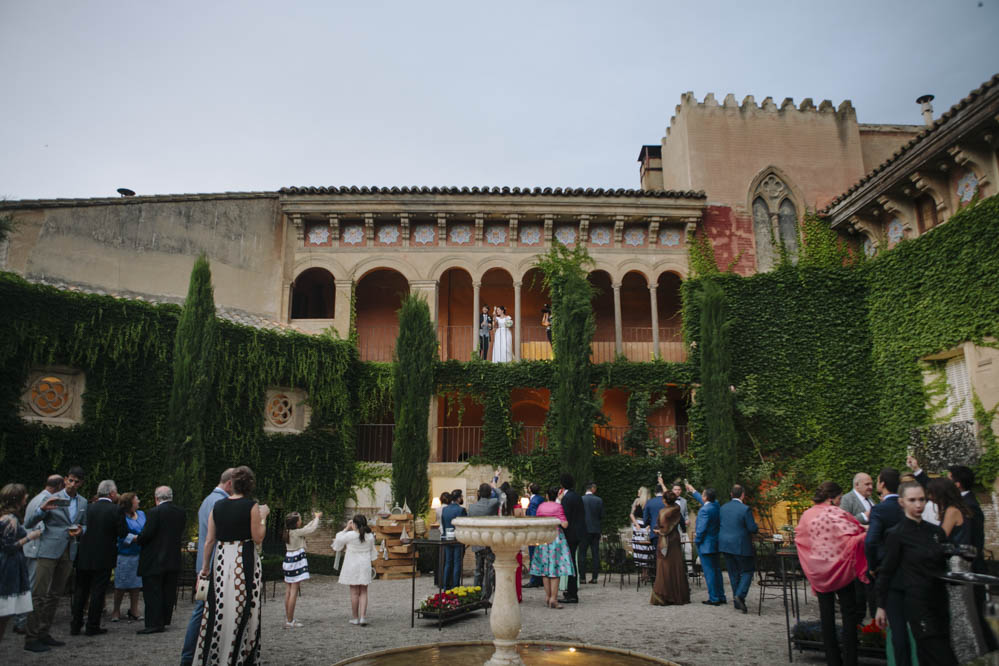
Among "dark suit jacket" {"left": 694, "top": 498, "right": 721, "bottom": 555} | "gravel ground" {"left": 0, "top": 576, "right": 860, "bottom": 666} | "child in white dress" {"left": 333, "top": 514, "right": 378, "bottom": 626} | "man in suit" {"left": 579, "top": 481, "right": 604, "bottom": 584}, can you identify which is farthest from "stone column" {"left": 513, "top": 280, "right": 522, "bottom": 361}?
"child in white dress" {"left": 333, "top": 514, "right": 378, "bottom": 626}

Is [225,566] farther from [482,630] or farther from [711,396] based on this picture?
[711,396]

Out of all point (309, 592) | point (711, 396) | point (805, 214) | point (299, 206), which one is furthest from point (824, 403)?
point (299, 206)

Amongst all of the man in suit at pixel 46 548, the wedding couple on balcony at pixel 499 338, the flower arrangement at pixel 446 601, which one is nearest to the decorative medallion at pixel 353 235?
the wedding couple on balcony at pixel 499 338

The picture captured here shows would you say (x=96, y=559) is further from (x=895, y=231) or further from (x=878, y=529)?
(x=895, y=231)

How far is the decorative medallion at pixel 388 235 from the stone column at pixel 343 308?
5.12 feet

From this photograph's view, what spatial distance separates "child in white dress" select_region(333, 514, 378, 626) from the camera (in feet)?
28.4

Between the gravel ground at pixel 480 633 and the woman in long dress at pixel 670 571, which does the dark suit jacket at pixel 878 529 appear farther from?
the woman in long dress at pixel 670 571

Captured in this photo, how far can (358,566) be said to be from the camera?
8695 mm

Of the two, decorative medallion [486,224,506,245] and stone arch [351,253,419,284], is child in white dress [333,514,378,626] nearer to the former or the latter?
stone arch [351,253,419,284]

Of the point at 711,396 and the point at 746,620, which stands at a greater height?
the point at 711,396

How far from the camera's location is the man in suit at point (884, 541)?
4938mm

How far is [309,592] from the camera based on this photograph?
494 inches

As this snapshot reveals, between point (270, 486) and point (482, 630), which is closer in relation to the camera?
point (482, 630)

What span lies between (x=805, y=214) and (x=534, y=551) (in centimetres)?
1452
